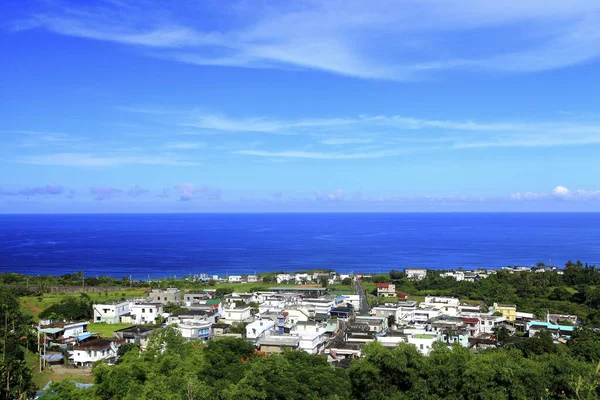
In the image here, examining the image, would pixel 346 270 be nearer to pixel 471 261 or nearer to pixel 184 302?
pixel 471 261

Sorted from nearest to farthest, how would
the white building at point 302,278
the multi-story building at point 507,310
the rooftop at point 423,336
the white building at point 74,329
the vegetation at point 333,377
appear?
1. the vegetation at point 333,377
2. the rooftop at point 423,336
3. the white building at point 74,329
4. the multi-story building at point 507,310
5. the white building at point 302,278

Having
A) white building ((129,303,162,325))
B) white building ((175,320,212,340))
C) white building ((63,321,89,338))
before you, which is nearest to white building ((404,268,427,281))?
white building ((129,303,162,325))

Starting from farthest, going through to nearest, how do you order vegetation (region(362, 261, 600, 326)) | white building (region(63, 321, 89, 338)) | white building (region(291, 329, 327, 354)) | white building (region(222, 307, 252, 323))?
vegetation (region(362, 261, 600, 326))
white building (region(222, 307, 252, 323))
white building (region(63, 321, 89, 338))
white building (region(291, 329, 327, 354))

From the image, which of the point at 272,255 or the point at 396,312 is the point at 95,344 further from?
the point at 272,255

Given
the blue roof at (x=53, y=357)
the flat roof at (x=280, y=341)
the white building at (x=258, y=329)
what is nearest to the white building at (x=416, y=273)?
the white building at (x=258, y=329)

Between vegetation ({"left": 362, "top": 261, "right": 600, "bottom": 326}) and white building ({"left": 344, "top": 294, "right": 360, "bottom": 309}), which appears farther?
white building ({"left": 344, "top": 294, "right": 360, "bottom": 309})

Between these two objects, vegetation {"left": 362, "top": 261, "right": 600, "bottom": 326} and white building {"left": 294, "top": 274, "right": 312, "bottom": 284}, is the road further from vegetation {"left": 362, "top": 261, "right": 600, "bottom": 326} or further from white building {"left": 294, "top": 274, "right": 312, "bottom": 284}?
white building {"left": 294, "top": 274, "right": 312, "bottom": 284}

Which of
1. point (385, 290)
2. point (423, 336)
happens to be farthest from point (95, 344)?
point (385, 290)

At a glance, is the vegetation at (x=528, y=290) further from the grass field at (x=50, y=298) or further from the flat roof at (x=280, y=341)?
the grass field at (x=50, y=298)
